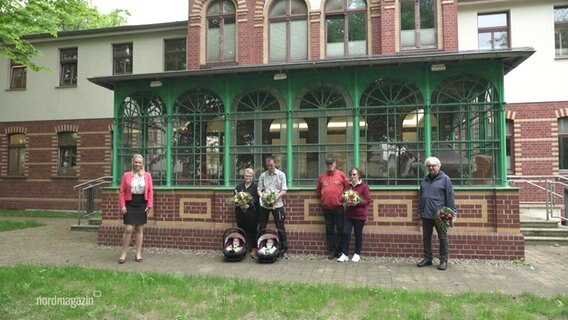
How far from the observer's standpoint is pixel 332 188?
A: 24.7ft

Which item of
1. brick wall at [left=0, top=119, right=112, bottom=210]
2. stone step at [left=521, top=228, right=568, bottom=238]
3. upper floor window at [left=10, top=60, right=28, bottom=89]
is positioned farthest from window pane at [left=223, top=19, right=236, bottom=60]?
upper floor window at [left=10, top=60, right=28, bottom=89]

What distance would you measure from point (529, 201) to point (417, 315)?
11.0 metres

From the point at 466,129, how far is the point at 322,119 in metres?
2.73

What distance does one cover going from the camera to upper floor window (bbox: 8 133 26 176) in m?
18.3

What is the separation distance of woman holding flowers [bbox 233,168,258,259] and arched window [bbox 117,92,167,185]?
7.51 feet

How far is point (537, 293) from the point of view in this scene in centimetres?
546

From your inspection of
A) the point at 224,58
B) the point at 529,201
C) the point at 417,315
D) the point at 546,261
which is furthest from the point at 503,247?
the point at 224,58

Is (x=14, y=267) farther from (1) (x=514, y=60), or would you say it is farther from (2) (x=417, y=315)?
(1) (x=514, y=60)

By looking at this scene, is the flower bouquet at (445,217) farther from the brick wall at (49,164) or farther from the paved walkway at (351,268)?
the brick wall at (49,164)

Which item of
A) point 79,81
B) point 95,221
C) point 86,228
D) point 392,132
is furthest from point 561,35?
point 79,81

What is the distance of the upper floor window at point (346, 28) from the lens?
13305mm

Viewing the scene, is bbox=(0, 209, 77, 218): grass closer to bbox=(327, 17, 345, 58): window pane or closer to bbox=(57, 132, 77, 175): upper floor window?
bbox=(57, 132, 77, 175): upper floor window

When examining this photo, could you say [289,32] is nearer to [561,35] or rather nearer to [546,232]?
[561,35]

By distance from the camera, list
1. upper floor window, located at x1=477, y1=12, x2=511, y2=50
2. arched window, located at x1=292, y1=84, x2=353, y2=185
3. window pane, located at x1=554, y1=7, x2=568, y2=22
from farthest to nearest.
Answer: upper floor window, located at x1=477, y1=12, x2=511, y2=50
window pane, located at x1=554, y1=7, x2=568, y2=22
arched window, located at x1=292, y1=84, x2=353, y2=185
